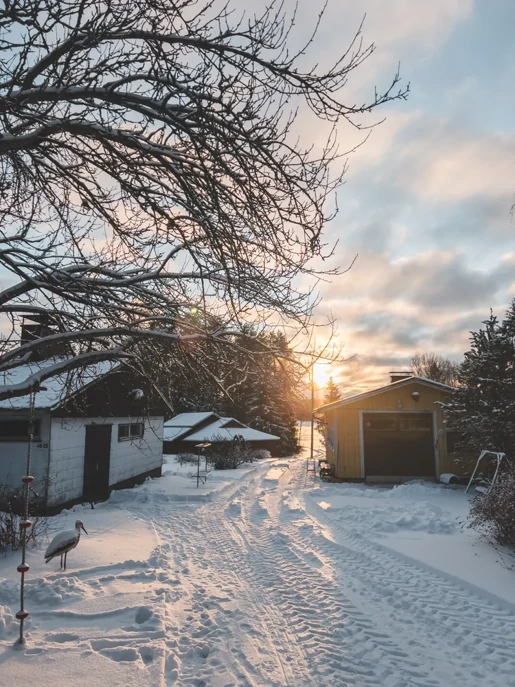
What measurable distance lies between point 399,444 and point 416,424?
3.86 ft

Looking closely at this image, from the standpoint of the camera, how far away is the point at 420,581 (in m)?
6.75

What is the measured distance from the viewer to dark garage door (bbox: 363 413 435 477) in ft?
66.4

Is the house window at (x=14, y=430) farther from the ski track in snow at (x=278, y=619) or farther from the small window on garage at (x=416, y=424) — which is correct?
the small window on garage at (x=416, y=424)

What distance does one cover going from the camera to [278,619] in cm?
545

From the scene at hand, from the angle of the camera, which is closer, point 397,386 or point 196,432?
point 397,386

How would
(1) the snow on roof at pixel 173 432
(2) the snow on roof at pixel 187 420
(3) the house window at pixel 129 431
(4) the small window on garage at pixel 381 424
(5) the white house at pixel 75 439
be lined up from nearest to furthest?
(5) the white house at pixel 75 439
(3) the house window at pixel 129 431
(4) the small window on garage at pixel 381 424
(1) the snow on roof at pixel 173 432
(2) the snow on roof at pixel 187 420

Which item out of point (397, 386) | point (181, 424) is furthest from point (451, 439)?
point (181, 424)

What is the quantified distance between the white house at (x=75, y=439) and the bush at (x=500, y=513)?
639 cm

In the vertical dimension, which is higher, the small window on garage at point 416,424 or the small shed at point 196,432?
the small window on garage at point 416,424

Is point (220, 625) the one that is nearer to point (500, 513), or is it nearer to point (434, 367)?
point (500, 513)

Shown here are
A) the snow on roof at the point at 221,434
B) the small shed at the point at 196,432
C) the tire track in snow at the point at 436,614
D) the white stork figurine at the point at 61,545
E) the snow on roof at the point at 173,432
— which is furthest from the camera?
the snow on roof at the point at 173,432

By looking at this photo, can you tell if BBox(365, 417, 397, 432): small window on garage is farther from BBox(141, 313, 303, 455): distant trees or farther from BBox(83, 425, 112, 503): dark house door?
BBox(141, 313, 303, 455): distant trees

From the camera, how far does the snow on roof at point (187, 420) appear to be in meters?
36.3

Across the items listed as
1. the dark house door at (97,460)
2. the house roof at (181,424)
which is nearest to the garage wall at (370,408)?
the dark house door at (97,460)
